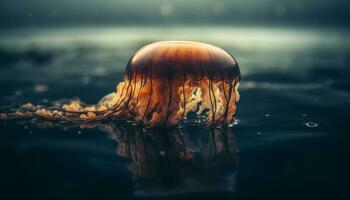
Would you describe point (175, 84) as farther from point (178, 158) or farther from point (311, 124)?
point (311, 124)

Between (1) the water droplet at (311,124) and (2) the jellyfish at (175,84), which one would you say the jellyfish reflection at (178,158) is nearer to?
(2) the jellyfish at (175,84)

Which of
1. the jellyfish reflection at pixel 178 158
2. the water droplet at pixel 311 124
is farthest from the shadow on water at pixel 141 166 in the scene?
the water droplet at pixel 311 124

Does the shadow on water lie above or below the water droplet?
above

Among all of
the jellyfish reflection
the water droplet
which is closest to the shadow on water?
the jellyfish reflection

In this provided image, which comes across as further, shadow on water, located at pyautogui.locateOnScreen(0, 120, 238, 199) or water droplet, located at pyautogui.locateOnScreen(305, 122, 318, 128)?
water droplet, located at pyautogui.locateOnScreen(305, 122, 318, 128)

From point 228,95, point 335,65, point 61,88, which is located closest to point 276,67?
point 335,65

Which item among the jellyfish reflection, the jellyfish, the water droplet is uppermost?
the jellyfish

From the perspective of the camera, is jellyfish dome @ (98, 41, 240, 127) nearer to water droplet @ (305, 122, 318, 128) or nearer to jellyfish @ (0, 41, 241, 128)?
jellyfish @ (0, 41, 241, 128)

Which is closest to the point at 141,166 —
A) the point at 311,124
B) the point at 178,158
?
the point at 178,158
